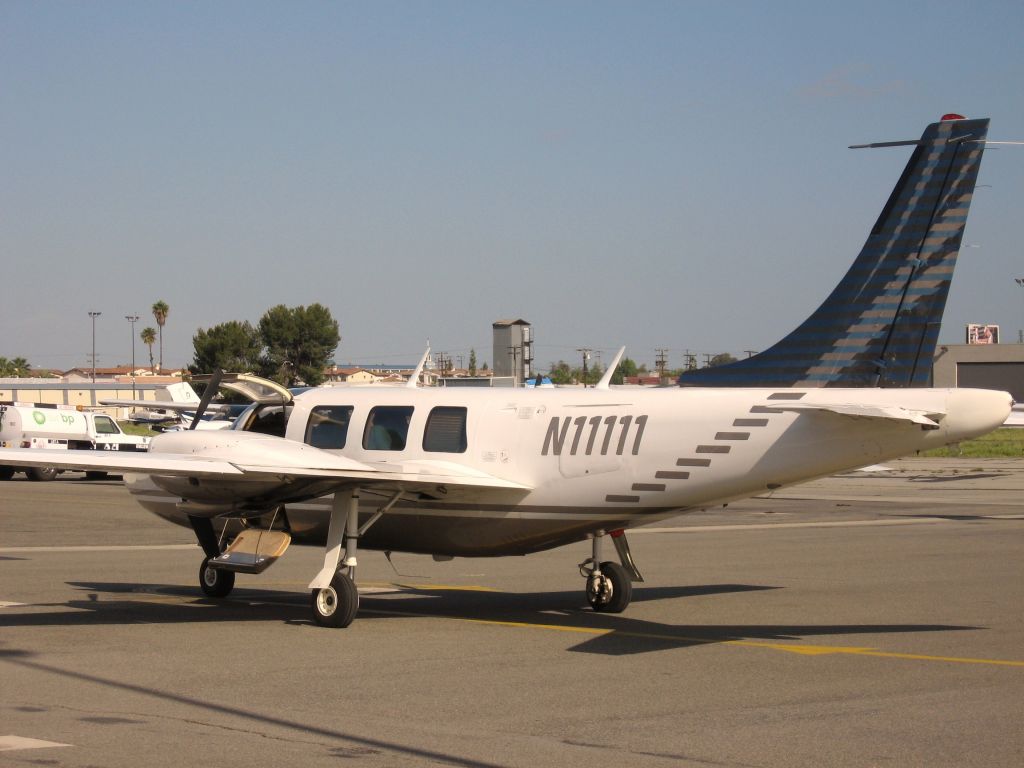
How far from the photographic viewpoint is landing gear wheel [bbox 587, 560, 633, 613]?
47.8 feet

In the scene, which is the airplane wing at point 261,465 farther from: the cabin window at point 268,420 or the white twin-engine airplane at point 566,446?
the cabin window at point 268,420

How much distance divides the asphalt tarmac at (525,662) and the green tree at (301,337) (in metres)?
80.7

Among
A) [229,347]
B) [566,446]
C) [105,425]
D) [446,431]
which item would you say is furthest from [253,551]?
[229,347]

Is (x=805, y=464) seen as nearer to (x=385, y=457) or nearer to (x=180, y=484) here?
(x=385, y=457)

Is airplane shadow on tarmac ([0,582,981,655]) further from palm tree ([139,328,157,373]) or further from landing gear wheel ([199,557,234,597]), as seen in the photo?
palm tree ([139,328,157,373])

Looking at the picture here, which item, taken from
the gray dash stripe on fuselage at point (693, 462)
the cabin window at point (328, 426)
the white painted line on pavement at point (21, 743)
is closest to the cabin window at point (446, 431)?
the cabin window at point (328, 426)

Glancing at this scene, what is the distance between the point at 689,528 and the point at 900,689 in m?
17.4

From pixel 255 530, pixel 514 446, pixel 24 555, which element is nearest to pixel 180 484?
pixel 255 530

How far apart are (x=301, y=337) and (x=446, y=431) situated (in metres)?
92.2

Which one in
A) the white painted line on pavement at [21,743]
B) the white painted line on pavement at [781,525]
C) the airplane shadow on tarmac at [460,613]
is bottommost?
the white painted line on pavement at [781,525]

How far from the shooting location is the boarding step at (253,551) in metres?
14.4

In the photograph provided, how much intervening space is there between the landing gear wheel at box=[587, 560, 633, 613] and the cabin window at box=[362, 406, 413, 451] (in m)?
2.81

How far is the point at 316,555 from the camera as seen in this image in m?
22.1

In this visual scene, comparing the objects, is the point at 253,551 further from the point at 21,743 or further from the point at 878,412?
the point at 878,412
